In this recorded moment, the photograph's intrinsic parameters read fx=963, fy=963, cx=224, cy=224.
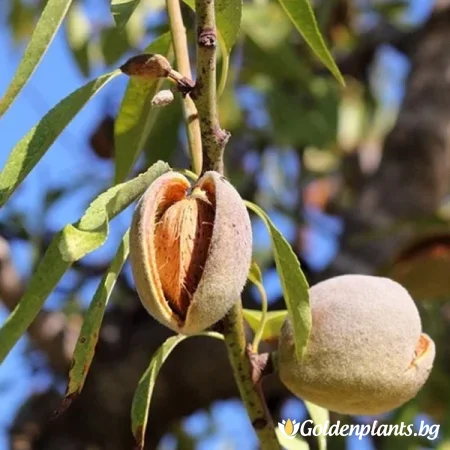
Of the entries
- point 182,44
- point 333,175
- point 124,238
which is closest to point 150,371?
point 124,238

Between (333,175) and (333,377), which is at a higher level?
(333,377)

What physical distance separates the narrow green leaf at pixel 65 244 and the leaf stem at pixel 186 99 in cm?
5

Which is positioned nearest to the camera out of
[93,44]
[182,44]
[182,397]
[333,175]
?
[182,44]

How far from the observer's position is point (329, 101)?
6.16 feet

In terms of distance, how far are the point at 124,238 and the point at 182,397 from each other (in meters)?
1.00

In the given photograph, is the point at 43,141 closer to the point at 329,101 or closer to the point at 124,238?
the point at 124,238

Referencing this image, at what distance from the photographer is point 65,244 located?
0.68m

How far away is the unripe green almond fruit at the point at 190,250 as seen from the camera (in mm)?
648

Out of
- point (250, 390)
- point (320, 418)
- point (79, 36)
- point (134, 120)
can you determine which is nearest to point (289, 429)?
point (320, 418)

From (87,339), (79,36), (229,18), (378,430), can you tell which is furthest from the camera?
(79,36)

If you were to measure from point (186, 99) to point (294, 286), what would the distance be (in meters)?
0.17

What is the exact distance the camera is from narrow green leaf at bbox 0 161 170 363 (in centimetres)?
68

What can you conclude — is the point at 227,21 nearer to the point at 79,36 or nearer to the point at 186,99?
the point at 186,99

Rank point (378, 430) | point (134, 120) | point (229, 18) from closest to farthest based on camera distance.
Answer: point (229, 18)
point (134, 120)
point (378, 430)
